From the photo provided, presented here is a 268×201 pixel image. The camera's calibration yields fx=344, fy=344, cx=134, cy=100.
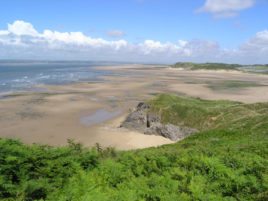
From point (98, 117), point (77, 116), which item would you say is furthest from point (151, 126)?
point (77, 116)

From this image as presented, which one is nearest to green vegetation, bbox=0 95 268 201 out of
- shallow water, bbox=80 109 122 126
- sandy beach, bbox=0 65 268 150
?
sandy beach, bbox=0 65 268 150

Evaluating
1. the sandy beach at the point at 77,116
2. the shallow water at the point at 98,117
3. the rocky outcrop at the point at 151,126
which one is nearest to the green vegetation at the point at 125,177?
the sandy beach at the point at 77,116

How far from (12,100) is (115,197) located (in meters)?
58.4

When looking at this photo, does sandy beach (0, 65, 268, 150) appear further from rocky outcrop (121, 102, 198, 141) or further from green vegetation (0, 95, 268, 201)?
green vegetation (0, 95, 268, 201)

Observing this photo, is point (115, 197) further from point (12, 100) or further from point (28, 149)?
point (12, 100)

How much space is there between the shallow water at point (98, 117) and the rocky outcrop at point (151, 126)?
4.66 m

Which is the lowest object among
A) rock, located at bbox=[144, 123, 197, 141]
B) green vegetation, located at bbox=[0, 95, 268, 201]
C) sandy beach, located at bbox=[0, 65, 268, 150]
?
sandy beach, located at bbox=[0, 65, 268, 150]

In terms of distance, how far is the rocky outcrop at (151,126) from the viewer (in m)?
40.2

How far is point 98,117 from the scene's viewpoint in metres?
51.0

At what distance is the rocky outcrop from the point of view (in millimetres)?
40178

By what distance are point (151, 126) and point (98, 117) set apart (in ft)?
35.1

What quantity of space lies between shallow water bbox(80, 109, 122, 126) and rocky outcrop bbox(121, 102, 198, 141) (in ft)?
15.3

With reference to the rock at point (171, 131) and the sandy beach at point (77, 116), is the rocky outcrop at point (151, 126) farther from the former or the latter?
the sandy beach at point (77, 116)

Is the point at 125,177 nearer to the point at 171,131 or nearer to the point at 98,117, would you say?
the point at 171,131
